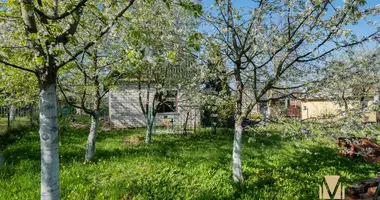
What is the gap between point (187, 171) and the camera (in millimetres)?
5398

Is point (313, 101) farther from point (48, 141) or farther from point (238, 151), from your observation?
point (48, 141)

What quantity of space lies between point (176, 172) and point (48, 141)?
11.1ft

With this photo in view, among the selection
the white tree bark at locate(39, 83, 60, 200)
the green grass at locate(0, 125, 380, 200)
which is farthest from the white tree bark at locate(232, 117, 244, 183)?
the white tree bark at locate(39, 83, 60, 200)

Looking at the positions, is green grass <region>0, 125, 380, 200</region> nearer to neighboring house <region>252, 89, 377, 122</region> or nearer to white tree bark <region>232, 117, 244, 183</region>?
white tree bark <region>232, 117, 244, 183</region>

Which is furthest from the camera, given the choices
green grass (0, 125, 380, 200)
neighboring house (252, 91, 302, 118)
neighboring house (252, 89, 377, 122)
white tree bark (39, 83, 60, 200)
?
neighboring house (252, 91, 302, 118)

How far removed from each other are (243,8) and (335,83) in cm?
226

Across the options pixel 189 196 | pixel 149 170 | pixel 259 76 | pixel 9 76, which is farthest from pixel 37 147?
pixel 259 76

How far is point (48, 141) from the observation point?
238 centimetres

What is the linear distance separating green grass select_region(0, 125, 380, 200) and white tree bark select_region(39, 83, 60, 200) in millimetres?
1783

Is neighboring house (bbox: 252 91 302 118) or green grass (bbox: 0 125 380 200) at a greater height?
neighboring house (bbox: 252 91 302 118)

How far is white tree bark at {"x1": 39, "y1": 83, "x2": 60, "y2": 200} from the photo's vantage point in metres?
2.38

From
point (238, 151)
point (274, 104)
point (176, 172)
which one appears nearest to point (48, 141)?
point (176, 172)

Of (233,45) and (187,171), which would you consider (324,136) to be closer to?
(233,45)

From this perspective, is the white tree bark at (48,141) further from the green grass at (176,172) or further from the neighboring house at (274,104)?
the neighboring house at (274,104)
